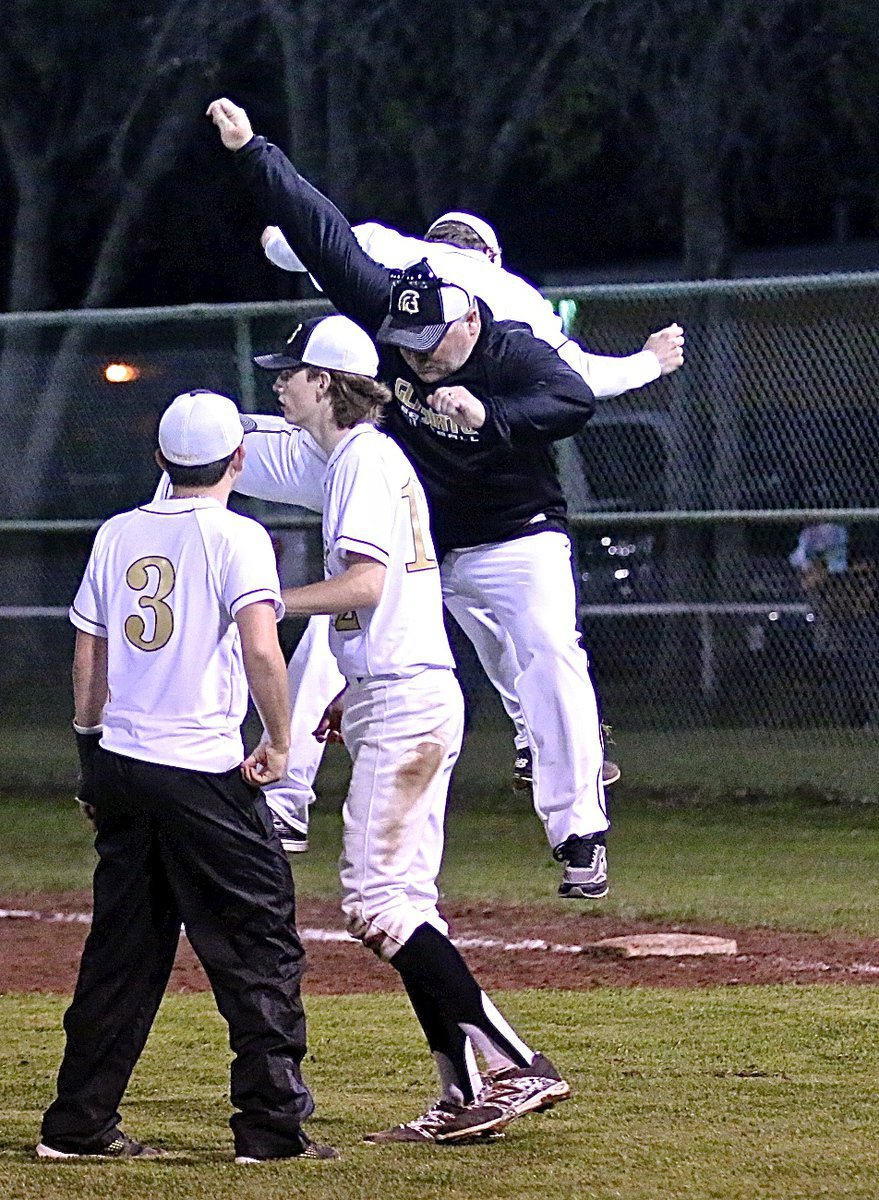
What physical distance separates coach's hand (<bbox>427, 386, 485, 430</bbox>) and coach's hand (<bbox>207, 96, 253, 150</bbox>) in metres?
1.16

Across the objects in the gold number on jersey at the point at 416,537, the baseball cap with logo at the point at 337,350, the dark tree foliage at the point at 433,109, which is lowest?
the gold number on jersey at the point at 416,537

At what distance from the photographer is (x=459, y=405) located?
559 cm

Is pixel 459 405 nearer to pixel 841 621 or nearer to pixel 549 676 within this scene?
pixel 549 676

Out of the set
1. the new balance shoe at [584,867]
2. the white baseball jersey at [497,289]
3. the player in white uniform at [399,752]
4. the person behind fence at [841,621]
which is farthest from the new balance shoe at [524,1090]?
the person behind fence at [841,621]

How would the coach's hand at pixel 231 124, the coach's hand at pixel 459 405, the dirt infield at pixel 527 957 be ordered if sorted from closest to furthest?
the coach's hand at pixel 459 405
the coach's hand at pixel 231 124
the dirt infield at pixel 527 957

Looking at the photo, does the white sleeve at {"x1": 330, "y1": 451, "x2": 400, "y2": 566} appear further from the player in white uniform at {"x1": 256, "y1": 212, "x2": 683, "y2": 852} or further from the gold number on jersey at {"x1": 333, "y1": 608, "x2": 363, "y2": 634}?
the player in white uniform at {"x1": 256, "y1": 212, "x2": 683, "y2": 852}

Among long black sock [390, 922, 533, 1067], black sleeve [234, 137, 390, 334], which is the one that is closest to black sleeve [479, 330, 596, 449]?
black sleeve [234, 137, 390, 334]

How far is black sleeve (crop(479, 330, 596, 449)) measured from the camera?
585 cm

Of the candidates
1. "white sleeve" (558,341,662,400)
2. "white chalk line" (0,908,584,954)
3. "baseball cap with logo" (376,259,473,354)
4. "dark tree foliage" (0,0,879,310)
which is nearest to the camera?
"baseball cap with logo" (376,259,473,354)

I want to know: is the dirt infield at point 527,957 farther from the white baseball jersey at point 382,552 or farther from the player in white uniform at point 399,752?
the white baseball jersey at point 382,552

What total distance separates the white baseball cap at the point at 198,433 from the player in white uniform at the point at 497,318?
4.41ft

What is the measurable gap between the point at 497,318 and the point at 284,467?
81 cm

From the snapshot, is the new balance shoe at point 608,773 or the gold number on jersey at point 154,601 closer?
the gold number on jersey at point 154,601

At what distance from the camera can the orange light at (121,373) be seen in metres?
13.0
